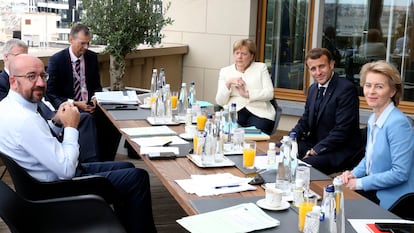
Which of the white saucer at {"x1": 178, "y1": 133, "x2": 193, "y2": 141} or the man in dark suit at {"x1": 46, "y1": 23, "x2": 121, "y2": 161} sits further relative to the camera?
the man in dark suit at {"x1": 46, "y1": 23, "x2": 121, "y2": 161}

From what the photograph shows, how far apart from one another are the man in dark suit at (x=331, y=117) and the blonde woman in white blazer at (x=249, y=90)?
0.76m

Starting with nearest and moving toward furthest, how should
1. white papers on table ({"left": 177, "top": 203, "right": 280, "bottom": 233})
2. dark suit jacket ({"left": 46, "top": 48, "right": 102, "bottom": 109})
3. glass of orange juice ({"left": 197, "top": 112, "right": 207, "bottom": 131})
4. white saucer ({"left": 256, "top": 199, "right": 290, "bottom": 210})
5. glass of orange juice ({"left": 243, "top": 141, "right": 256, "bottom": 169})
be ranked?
white papers on table ({"left": 177, "top": 203, "right": 280, "bottom": 233}) → white saucer ({"left": 256, "top": 199, "right": 290, "bottom": 210}) → glass of orange juice ({"left": 243, "top": 141, "right": 256, "bottom": 169}) → glass of orange juice ({"left": 197, "top": 112, "right": 207, "bottom": 131}) → dark suit jacket ({"left": 46, "top": 48, "right": 102, "bottom": 109})

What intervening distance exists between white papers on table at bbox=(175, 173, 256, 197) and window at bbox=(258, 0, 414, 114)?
4337 mm

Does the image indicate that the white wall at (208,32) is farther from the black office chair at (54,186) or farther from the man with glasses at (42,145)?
the black office chair at (54,186)

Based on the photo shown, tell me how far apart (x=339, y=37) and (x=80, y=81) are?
339 centimetres

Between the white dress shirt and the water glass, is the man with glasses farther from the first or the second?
the water glass

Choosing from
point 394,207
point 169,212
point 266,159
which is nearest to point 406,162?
point 394,207

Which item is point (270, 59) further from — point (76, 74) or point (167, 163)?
point (167, 163)

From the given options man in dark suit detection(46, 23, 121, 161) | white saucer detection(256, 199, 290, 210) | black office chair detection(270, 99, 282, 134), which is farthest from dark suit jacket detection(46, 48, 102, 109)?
white saucer detection(256, 199, 290, 210)

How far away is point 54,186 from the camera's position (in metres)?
2.78

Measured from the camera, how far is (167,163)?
2.93m

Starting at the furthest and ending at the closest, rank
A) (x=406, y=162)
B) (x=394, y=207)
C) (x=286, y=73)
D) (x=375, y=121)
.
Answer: (x=286, y=73) → (x=375, y=121) → (x=406, y=162) → (x=394, y=207)

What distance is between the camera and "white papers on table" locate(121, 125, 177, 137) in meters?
3.58

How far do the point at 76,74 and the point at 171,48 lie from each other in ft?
7.65
